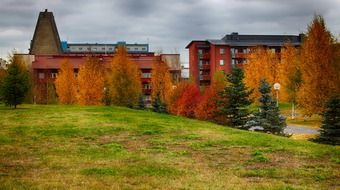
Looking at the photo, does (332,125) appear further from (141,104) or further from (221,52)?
(221,52)

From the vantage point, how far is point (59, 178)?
10805 millimetres

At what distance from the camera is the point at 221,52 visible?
8650 cm

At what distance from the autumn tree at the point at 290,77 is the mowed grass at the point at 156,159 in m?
27.6

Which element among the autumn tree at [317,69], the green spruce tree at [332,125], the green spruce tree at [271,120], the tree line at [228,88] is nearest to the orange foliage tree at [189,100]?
the tree line at [228,88]

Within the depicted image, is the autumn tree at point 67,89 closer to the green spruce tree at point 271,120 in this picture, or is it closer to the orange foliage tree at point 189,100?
the orange foliage tree at point 189,100

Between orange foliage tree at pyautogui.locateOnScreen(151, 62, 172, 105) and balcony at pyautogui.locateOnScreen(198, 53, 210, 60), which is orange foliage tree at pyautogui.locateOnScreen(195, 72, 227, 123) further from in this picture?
balcony at pyautogui.locateOnScreen(198, 53, 210, 60)

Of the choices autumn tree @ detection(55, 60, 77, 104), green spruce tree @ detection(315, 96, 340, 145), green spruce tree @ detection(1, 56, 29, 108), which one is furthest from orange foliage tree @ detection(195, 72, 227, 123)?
autumn tree @ detection(55, 60, 77, 104)

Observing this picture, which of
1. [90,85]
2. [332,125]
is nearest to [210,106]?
[332,125]

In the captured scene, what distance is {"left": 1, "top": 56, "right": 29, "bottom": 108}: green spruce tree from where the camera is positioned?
34062mm

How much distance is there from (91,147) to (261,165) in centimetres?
657

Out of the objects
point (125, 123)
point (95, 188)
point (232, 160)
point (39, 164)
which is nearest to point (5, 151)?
point (39, 164)

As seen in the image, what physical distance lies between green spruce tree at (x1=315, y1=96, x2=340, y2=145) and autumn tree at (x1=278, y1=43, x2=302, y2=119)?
2262 centimetres

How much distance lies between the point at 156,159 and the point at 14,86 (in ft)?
77.2

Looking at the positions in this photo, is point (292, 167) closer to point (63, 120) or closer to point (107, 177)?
point (107, 177)
